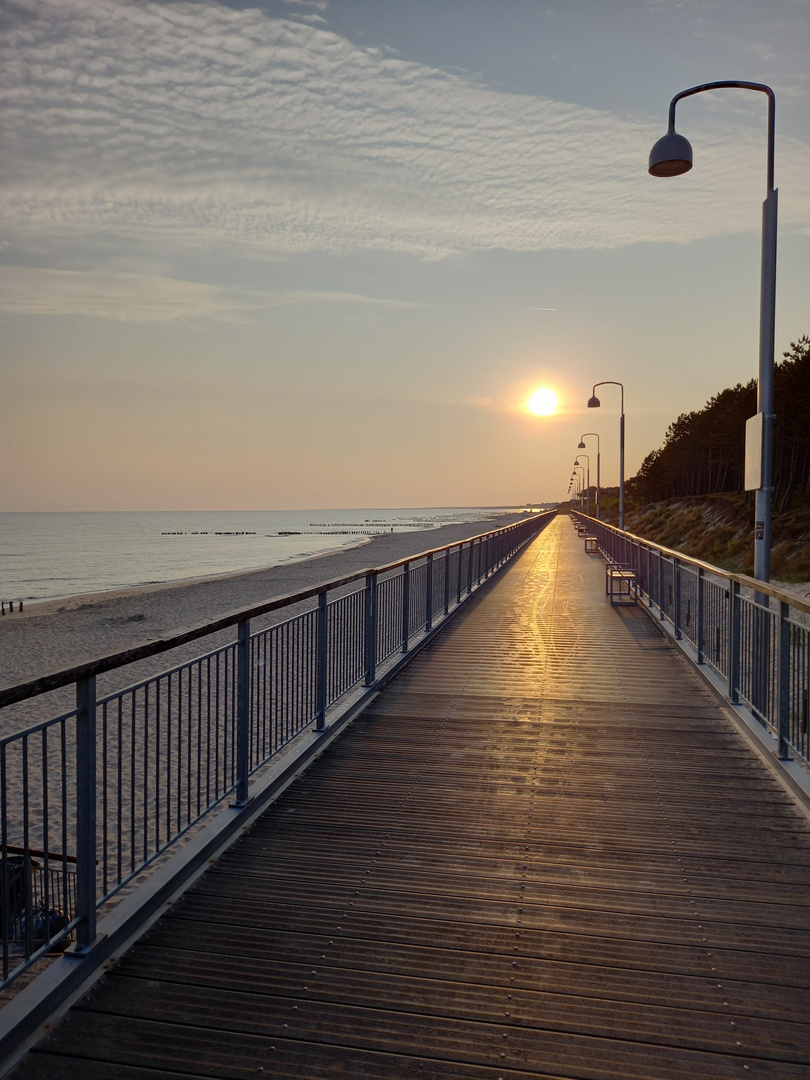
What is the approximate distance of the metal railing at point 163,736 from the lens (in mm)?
2920

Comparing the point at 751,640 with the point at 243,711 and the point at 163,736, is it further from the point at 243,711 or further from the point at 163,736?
the point at 163,736

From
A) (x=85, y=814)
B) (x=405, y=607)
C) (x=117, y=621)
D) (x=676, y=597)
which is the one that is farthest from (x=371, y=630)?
(x=117, y=621)

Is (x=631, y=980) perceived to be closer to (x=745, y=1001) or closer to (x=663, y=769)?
(x=745, y=1001)

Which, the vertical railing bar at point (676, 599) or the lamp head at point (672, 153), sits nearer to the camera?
the lamp head at point (672, 153)

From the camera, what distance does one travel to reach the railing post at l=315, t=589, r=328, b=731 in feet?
18.8

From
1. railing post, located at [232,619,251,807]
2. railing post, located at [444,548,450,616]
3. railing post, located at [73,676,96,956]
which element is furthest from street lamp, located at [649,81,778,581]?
railing post, located at [73,676,96,956]

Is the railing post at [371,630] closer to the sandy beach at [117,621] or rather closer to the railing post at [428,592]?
the railing post at [428,592]

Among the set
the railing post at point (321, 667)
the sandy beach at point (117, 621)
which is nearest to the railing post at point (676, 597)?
the railing post at point (321, 667)

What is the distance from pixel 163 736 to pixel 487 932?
9.02 m

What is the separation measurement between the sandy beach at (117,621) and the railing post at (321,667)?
6.58 metres

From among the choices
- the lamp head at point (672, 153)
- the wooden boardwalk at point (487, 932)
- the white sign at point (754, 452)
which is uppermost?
the lamp head at point (672, 153)

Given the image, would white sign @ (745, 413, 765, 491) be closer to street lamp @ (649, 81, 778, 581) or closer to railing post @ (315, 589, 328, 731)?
street lamp @ (649, 81, 778, 581)

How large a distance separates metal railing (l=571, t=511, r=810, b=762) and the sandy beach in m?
6.95

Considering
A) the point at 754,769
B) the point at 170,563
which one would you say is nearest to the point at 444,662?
the point at 754,769
